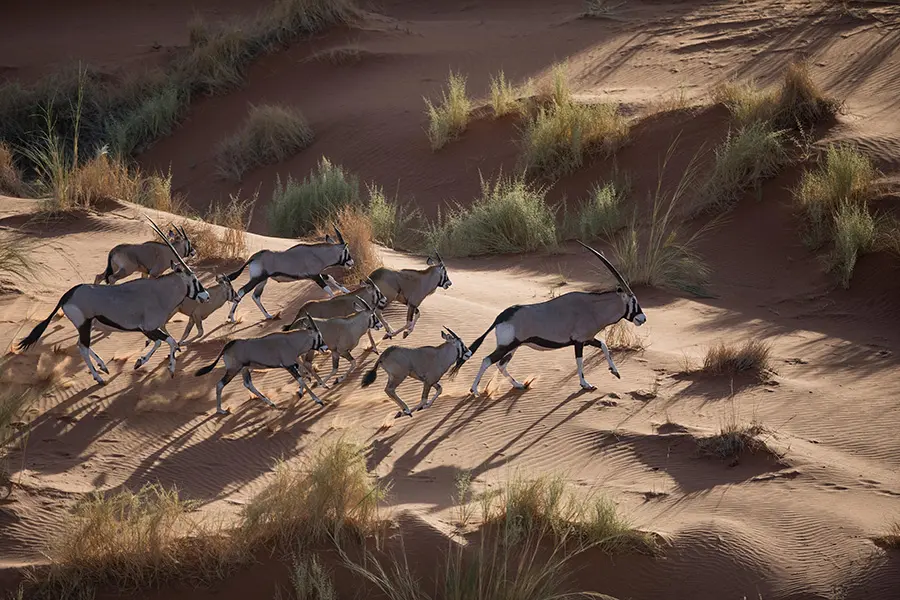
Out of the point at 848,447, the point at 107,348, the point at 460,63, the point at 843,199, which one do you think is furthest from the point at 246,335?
the point at 460,63

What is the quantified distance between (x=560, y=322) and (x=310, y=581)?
3.73 meters

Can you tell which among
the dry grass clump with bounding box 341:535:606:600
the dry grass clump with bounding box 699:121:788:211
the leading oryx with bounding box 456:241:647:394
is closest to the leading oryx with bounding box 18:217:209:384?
the leading oryx with bounding box 456:241:647:394

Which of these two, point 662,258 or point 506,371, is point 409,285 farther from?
point 662,258

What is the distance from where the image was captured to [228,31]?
24.1 meters

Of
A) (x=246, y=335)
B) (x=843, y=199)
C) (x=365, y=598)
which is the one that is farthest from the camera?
(x=843, y=199)

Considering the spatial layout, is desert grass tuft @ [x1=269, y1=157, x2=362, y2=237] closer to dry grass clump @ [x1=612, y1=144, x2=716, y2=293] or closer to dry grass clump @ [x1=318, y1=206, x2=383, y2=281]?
dry grass clump @ [x1=318, y1=206, x2=383, y2=281]

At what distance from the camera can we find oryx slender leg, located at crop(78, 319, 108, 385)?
8.33 meters

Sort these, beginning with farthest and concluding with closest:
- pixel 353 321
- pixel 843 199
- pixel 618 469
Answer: pixel 843 199 < pixel 353 321 < pixel 618 469

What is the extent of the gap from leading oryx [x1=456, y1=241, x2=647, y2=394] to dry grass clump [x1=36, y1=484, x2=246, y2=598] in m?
3.25

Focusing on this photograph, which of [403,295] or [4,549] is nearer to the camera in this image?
[4,549]

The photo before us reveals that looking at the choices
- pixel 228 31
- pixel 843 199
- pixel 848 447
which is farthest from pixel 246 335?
pixel 228 31

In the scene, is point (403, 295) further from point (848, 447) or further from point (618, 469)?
point (848, 447)

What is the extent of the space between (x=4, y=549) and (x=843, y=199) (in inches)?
445

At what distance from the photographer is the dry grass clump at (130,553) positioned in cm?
583
